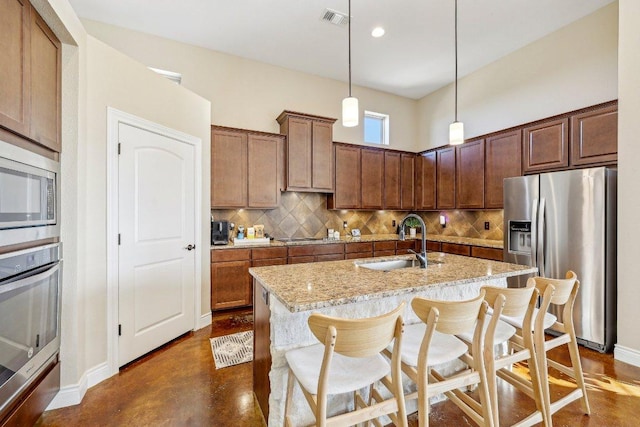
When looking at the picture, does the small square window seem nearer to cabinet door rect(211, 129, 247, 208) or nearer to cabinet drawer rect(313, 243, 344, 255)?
cabinet drawer rect(313, 243, 344, 255)

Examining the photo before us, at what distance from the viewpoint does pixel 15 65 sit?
1.46 m

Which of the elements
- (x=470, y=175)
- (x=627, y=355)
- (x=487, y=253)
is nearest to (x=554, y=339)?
(x=627, y=355)

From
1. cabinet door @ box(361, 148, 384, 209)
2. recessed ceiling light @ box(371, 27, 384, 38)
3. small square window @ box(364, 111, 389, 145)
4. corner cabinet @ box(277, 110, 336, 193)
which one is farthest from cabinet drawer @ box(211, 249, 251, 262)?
recessed ceiling light @ box(371, 27, 384, 38)

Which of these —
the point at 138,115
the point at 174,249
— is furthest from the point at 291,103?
the point at 174,249

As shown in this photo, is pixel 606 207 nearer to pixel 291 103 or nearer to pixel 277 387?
pixel 277 387

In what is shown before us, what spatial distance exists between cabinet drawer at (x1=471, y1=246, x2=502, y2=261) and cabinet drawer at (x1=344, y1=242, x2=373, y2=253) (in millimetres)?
1408

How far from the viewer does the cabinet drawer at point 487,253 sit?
12.4ft

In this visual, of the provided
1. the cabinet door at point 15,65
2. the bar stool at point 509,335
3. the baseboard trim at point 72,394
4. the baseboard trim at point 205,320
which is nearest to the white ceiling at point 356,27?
the cabinet door at point 15,65

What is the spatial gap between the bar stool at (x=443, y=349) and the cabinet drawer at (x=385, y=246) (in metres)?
2.90

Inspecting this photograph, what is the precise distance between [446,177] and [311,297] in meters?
4.10

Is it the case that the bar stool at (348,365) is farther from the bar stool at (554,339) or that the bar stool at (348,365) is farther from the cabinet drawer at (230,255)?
the cabinet drawer at (230,255)

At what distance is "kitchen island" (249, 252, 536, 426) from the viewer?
4.94ft

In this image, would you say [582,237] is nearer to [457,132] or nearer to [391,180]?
[457,132]

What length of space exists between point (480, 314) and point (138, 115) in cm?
297
